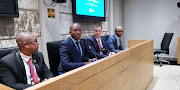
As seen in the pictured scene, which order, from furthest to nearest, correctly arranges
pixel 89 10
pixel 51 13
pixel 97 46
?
pixel 89 10
pixel 97 46
pixel 51 13

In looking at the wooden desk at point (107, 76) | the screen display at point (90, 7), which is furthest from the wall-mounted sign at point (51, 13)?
the wooden desk at point (107, 76)

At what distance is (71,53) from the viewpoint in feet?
7.42

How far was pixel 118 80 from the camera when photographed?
180 centimetres

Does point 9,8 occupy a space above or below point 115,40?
above

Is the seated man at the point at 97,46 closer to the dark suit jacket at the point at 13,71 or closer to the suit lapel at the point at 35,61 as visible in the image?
the suit lapel at the point at 35,61

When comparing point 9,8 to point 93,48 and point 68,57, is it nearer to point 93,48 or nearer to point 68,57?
point 68,57

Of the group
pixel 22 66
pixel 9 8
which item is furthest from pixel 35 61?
pixel 9 8

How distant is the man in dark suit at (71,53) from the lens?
7.09 feet

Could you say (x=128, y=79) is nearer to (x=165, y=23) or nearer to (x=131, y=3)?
(x=165, y=23)

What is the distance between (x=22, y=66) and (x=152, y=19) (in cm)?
551

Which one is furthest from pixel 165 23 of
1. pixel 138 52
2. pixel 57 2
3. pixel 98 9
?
pixel 57 2

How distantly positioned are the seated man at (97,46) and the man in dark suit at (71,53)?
541mm

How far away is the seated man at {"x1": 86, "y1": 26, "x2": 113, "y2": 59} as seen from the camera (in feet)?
9.62

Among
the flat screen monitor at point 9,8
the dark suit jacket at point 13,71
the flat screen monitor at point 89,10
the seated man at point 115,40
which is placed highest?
the flat screen monitor at point 89,10
